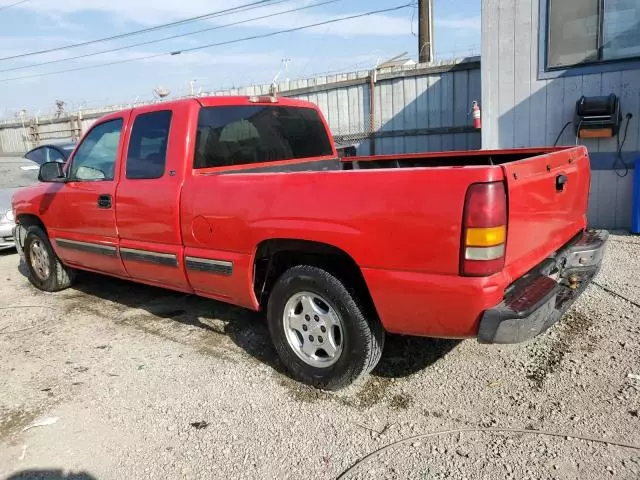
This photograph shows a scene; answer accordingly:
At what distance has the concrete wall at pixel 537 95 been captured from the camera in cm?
697

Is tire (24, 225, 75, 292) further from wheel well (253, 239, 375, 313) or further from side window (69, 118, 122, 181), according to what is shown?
wheel well (253, 239, 375, 313)

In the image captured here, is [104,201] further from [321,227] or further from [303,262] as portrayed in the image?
[321,227]

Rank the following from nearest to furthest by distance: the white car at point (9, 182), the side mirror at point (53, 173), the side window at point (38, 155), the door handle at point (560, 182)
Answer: the door handle at point (560, 182) < the side mirror at point (53, 173) < the white car at point (9, 182) < the side window at point (38, 155)

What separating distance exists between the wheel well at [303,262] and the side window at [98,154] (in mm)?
1804

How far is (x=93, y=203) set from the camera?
467cm

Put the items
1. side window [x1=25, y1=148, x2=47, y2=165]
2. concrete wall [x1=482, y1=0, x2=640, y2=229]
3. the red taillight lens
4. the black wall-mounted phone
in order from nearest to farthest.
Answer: the red taillight lens
the black wall-mounted phone
concrete wall [x1=482, y1=0, x2=640, y2=229]
side window [x1=25, y1=148, x2=47, y2=165]

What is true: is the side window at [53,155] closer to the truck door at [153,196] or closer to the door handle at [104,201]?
the door handle at [104,201]

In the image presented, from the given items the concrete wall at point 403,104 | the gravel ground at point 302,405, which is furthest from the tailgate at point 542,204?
the concrete wall at point 403,104

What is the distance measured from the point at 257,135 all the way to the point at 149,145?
0.86m

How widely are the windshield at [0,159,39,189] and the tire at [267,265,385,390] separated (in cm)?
782

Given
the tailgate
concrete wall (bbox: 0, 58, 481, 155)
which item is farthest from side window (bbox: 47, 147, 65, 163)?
the tailgate

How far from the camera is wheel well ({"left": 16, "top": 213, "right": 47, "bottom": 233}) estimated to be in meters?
5.83

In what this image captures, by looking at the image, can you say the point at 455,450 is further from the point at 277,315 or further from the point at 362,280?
the point at 277,315

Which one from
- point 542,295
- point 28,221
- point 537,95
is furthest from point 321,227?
point 537,95
